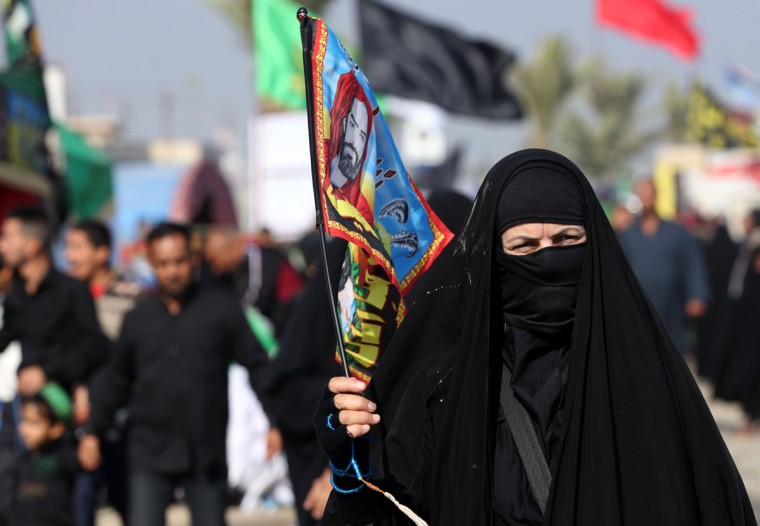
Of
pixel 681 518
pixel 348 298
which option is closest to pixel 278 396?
pixel 348 298

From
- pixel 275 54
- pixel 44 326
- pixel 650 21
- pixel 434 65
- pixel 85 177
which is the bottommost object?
pixel 44 326

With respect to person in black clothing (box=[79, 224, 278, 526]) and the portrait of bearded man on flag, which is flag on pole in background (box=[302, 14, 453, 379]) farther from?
person in black clothing (box=[79, 224, 278, 526])

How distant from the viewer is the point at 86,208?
11148mm

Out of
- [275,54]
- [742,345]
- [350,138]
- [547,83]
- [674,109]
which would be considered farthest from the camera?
[674,109]

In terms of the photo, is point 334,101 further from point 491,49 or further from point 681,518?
point 491,49

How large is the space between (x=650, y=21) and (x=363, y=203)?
786 inches

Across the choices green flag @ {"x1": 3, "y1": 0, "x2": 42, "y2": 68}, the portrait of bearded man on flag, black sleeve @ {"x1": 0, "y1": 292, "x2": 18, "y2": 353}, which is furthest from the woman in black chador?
green flag @ {"x1": 3, "y1": 0, "x2": 42, "y2": 68}

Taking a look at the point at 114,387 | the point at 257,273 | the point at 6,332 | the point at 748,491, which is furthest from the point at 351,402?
the point at 257,273

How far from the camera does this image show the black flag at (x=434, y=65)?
44.0 feet

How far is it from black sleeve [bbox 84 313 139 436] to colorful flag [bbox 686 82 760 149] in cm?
2055

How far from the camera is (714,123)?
84.4 ft

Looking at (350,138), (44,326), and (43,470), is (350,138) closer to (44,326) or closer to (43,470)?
(43,470)

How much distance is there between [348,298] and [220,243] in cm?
690

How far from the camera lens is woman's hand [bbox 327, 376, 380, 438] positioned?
2766 millimetres
